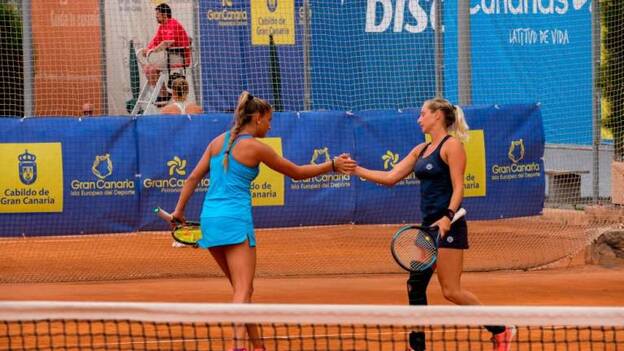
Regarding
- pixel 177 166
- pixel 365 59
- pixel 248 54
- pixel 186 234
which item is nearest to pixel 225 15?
pixel 248 54

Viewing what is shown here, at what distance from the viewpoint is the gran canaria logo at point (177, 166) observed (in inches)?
538

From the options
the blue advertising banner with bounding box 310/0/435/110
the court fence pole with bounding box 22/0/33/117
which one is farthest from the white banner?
the blue advertising banner with bounding box 310/0/435/110

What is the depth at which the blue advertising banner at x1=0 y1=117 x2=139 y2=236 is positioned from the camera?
13398 mm

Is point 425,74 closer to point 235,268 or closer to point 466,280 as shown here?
point 466,280

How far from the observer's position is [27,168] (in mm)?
13453

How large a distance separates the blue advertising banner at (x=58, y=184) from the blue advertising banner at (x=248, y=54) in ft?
8.73

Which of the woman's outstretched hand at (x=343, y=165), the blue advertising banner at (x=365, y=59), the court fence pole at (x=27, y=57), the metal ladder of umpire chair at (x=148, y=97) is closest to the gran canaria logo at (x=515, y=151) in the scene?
the blue advertising banner at (x=365, y=59)

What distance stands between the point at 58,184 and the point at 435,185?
Result: 649 cm

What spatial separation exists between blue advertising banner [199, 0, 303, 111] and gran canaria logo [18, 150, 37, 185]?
3047 mm

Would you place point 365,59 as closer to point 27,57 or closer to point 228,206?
point 27,57

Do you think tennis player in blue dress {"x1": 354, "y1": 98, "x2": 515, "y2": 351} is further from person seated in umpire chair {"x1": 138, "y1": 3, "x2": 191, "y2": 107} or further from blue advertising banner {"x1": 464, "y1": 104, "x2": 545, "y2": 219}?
person seated in umpire chair {"x1": 138, "y1": 3, "x2": 191, "y2": 107}

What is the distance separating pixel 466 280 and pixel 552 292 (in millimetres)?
1291

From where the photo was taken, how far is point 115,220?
1348 centimetres

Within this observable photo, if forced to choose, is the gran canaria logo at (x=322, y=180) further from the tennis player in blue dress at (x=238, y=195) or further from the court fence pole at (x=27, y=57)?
the tennis player in blue dress at (x=238, y=195)
